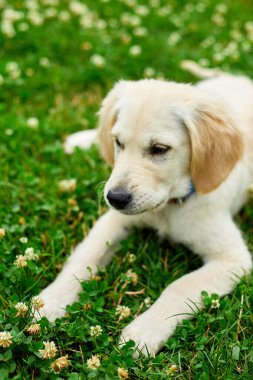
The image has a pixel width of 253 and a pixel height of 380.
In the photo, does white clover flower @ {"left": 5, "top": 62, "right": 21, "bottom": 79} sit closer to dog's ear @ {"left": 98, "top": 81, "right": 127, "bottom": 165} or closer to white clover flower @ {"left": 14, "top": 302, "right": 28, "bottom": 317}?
dog's ear @ {"left": 98, "top": 81, "right": 127, "bottom": 165}

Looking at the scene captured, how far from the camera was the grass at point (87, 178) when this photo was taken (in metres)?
2.53

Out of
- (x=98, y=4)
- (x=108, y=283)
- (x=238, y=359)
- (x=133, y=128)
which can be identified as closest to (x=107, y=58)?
(x=98, y=4)

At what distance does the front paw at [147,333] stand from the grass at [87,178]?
5 cm

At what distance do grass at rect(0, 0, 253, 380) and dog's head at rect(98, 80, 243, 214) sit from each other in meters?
0.53

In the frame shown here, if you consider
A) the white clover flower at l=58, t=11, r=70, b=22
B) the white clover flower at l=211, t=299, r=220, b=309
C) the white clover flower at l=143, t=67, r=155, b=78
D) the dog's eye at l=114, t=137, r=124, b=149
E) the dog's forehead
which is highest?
the dog's forehead

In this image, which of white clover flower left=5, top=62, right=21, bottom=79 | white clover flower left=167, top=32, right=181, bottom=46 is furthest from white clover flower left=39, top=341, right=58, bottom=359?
white clover flower left=167, top=32, right=181, bottom=46

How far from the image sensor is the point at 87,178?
394cm

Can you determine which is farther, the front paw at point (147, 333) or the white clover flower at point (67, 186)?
the white clover flower at point (67, 186)

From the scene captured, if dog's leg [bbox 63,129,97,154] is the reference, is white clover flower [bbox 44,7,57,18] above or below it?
above

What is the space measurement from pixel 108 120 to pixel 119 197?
803mm

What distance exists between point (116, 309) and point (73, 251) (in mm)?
604

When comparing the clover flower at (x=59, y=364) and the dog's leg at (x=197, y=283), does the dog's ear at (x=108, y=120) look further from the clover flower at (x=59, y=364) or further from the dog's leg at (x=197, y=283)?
the clover flower at (x=59, y=364)

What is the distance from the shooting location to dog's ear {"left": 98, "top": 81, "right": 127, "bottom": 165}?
337 cm

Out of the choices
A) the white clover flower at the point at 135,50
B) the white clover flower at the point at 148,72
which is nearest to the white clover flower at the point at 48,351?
the white clover flower at the point at 148,72
